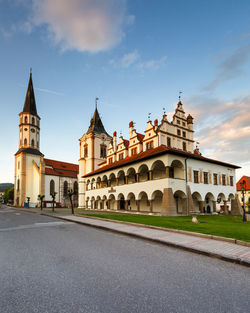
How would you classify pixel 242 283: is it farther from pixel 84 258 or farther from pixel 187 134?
pixel 187 134

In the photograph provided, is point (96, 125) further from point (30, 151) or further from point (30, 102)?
point (30, 102)

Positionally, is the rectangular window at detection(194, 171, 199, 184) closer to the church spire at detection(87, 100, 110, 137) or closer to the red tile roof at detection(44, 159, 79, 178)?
the church spire at detection(87, 100, 110, 137)

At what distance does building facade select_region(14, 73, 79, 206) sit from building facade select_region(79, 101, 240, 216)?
2684 cm

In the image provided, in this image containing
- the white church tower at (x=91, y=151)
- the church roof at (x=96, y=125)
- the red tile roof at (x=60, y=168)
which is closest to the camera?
the white church tower at (x=91, y=151)

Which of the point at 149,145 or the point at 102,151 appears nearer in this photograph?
the point at 149,145

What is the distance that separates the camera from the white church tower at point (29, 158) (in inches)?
2394

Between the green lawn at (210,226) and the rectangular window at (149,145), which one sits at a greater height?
the rectangular window at (149,145)

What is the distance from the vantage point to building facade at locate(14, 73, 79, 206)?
199ft

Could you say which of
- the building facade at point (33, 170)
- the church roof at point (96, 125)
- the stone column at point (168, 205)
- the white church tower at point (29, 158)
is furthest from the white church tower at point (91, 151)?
the stone column at point (168, 205)

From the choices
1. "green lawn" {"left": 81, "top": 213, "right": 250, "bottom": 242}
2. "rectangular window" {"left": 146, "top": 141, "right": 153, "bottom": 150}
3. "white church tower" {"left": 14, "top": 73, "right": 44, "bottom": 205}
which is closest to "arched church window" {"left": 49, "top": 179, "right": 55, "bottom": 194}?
"white church tower" {"left": 14, "top": 73, "right": 44, "bottom": 205}

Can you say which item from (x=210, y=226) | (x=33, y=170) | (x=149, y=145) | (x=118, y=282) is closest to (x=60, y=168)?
(x=33, y=170)

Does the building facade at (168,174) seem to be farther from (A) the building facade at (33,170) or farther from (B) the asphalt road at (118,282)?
(A) the building facade at (33,170)

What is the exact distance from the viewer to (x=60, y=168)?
226ft

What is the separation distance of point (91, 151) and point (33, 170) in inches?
902
